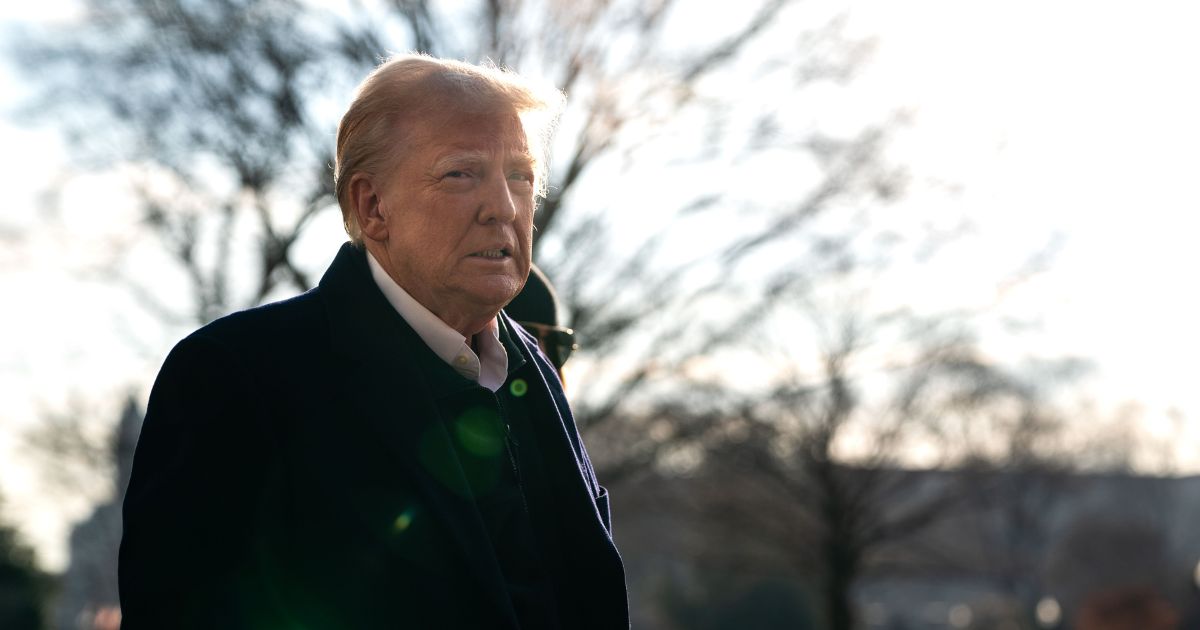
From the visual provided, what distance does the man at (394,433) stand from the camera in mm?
1972

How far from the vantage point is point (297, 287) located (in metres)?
10.5

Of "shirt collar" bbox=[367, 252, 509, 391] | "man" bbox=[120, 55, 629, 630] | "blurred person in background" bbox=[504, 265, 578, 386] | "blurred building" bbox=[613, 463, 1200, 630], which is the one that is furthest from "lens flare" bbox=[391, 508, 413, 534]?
"blurred building" bbox=[613, 463, 1200, 630]

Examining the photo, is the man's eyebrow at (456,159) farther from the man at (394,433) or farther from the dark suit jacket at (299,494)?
the dark suit jacket at (299,494)

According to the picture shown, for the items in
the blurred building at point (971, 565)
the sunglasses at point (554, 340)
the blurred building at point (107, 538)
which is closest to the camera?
the sunglasses at point (554, 340)

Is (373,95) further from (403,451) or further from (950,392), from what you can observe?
(950,392)

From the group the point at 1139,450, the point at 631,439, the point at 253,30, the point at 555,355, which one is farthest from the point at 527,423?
the point at 1139,450

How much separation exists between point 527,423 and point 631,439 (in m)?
10.2

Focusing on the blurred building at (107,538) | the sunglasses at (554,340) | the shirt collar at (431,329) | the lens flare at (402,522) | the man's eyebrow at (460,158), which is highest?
the man's eyebrow at (460,158)

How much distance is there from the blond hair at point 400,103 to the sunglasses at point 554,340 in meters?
1.23

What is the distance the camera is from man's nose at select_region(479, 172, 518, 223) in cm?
226

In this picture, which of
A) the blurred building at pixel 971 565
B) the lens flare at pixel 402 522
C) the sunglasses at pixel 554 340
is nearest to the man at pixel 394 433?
the lens flare at pixel 402 522

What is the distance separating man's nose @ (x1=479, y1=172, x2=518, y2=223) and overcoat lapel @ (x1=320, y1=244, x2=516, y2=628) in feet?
0.74

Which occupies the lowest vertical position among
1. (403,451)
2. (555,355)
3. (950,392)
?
(950,392)

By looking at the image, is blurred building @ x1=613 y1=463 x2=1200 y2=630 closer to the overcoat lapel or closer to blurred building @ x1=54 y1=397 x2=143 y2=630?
the overcoat lapel
